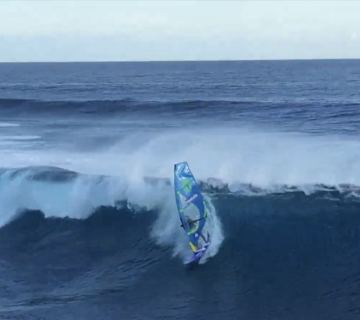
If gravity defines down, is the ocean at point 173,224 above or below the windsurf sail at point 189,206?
below

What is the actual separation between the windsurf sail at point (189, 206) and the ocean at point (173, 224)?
19.9 inches

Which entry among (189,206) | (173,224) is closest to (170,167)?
(173,224)

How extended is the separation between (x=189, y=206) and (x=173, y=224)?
1289 mm

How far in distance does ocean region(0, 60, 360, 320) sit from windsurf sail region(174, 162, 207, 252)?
50 cm

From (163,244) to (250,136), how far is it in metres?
10.8

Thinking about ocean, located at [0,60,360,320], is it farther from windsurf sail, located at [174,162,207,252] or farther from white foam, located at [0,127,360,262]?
windsurf sail, located at [174,162,207,252]

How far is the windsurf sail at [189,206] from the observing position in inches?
528

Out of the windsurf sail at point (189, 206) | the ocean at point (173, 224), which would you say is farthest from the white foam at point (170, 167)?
the windsurf sail at point (189, 206)

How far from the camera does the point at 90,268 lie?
1347 centimetres

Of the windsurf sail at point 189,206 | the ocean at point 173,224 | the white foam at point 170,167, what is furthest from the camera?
the white foam at point 170,167

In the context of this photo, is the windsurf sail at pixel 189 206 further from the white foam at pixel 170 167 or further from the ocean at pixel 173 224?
the white foam at pixel 170 167

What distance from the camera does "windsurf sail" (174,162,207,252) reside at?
13414 mm

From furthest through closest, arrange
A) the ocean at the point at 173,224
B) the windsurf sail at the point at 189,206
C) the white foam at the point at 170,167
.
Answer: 1. the white foam at the point at 170,167
2. the windsurf sail at the point at 189,206
3. the ocean at the point at 173,224

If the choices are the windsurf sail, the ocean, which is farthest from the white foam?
the windsurf sail
